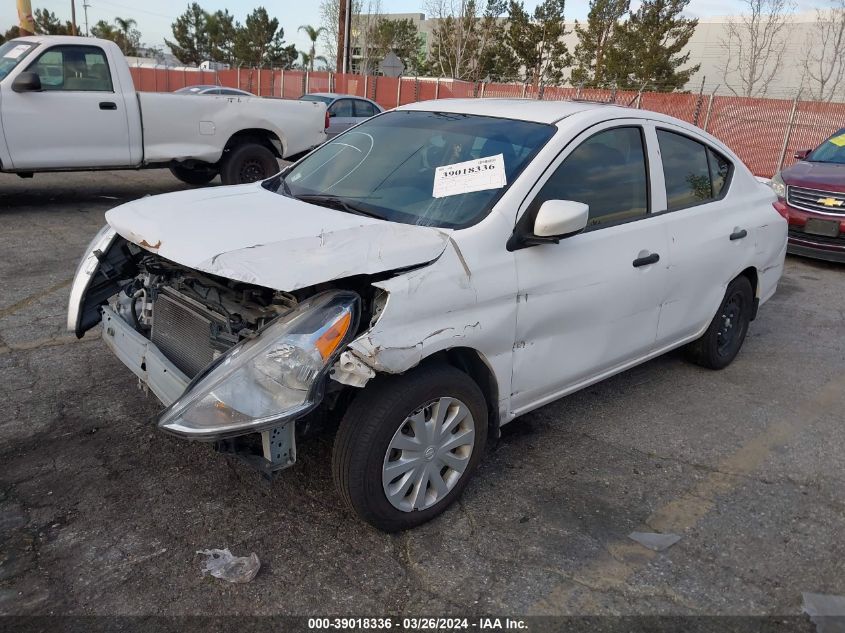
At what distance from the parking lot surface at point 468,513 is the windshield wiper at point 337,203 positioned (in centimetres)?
54

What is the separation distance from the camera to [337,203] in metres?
3.41

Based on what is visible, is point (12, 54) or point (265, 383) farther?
point (12, 54)

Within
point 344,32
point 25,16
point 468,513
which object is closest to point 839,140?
point 468,513

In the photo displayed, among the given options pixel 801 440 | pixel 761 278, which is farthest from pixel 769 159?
pixel 801 440

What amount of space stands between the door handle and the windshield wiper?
1407mm

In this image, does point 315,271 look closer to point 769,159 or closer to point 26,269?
point 26,269

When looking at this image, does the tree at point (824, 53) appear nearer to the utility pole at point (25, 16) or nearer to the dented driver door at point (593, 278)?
the utility pole at point (25, 16)

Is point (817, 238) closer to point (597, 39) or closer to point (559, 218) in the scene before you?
point (559, 218)

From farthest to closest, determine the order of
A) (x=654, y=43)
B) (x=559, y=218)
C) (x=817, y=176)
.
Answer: (x=654, y=43) < (x=817, y=176) < (x=559, y=218)

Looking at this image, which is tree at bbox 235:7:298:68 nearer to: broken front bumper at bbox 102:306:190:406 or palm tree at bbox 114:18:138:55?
palm tree at bbox 114:18:138:55

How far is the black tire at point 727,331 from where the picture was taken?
4629mm

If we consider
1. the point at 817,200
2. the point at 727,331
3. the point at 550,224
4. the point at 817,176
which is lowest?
the point at 727,331

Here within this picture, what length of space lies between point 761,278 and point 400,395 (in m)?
3.44

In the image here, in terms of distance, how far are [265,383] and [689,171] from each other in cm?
304
